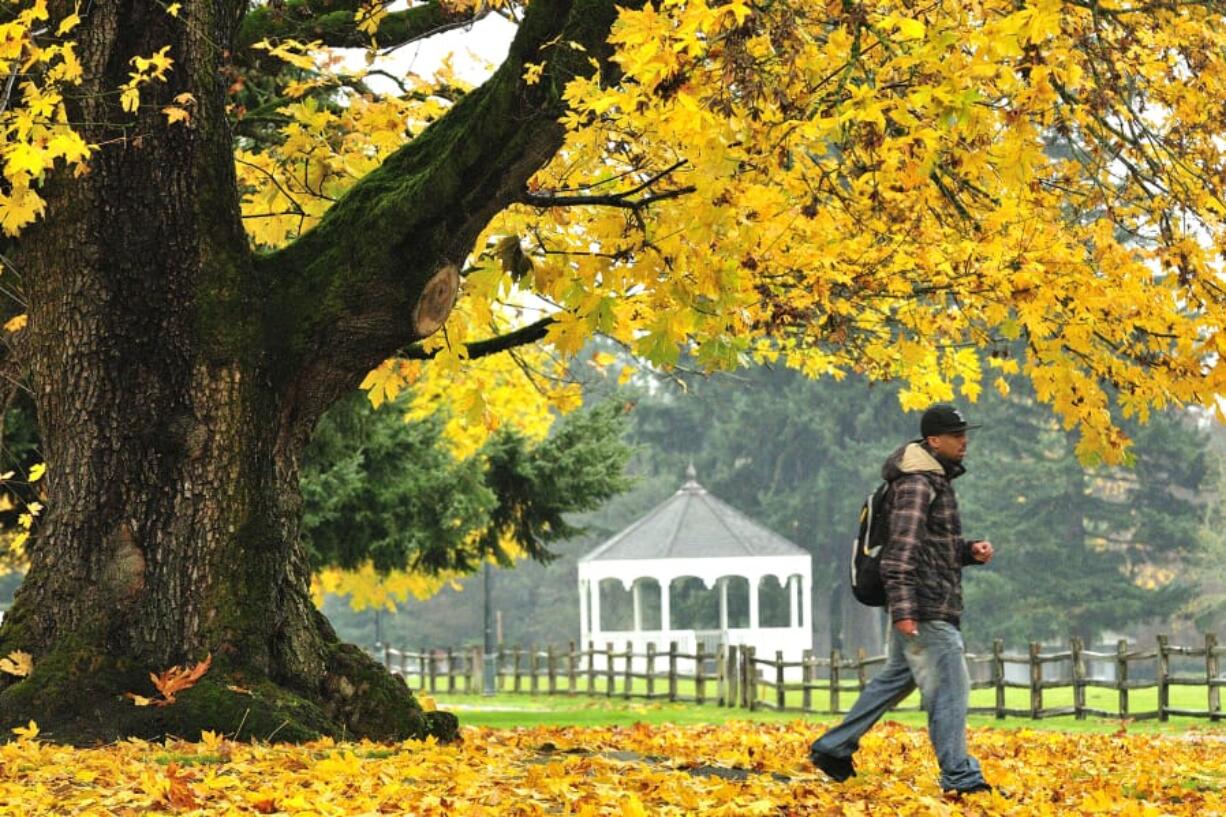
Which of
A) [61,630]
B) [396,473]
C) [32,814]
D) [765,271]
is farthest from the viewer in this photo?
[396,473]

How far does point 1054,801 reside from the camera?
Result: 7297 millimetres

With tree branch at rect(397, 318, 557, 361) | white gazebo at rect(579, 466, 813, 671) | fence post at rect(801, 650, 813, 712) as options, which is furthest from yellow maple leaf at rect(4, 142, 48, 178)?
white gazebo at rect(579, 466, 813, 671)

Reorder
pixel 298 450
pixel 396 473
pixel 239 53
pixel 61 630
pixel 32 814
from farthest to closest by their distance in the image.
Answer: pixel 396 473
pixel 239 53
pixel 298 450
pixel 61 630
pixel 32 814

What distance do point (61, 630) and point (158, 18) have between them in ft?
10.7

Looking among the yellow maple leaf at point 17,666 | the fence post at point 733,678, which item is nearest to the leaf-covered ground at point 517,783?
the yellow maple leaf at point 17,666

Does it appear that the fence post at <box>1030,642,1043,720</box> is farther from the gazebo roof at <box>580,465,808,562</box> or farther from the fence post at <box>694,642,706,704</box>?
the gazebo roof at <box>580,465,808,562</box>

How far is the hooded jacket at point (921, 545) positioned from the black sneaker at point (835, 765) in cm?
91

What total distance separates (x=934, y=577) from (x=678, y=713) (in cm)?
1945

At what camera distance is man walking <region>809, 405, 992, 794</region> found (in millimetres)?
7168

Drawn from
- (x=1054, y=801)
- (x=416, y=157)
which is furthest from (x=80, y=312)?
(x=1054, y=801)

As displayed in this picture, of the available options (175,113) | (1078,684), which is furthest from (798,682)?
(175,113)

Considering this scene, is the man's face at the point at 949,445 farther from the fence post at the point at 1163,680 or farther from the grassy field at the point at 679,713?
the fence post at the point at 1163,680

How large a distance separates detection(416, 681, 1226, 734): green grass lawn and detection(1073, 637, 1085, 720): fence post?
0.18 m

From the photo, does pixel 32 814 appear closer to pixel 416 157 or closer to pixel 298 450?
pixel 298 450
